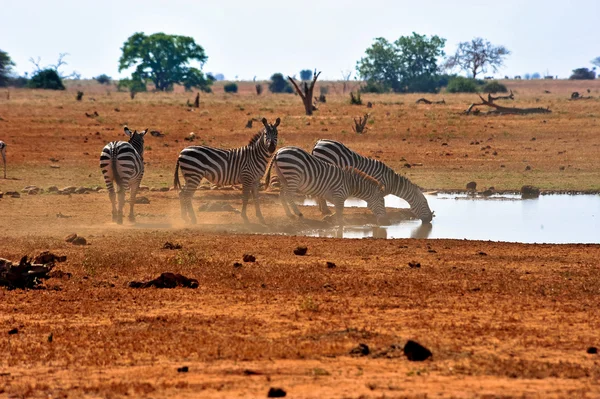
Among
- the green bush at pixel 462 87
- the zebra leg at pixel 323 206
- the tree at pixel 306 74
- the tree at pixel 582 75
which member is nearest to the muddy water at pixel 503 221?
the zebra leg at pixel 323 206

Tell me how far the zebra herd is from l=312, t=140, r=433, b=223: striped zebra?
23mm

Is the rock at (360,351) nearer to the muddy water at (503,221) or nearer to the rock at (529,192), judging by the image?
the muddy water at (503,221)

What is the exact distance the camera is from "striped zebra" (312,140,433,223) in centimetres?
1827

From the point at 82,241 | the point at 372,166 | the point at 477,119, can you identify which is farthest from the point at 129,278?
the point at 477,119

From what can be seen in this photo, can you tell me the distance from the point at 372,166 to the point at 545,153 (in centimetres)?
999

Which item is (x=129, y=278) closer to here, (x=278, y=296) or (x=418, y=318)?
(x=278, y=296)

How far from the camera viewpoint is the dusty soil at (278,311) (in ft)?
21.6

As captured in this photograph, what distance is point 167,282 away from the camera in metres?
10.4

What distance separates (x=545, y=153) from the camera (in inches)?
1091

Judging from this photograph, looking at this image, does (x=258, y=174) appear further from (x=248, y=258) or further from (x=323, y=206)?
(x=248, y=258)

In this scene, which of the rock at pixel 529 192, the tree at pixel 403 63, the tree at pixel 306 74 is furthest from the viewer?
the tree at pixel 306 74

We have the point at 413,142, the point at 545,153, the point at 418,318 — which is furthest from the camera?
the point at 413,142

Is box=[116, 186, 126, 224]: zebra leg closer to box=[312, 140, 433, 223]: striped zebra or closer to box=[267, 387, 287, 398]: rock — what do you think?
box=[312, 140, 433, 223]: striped zebra

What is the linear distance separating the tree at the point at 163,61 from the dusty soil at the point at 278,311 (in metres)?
61.6
